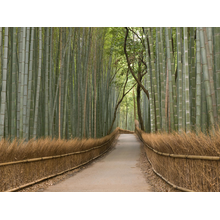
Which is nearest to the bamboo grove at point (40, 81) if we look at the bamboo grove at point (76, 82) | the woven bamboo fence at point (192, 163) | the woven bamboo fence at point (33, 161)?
the bamboo grove at point (76, 82)

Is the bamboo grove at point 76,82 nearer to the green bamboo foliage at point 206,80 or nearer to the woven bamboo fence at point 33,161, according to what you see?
Answer: the green bamboo foliage at point 206,80

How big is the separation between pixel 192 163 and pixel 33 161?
2.22 m

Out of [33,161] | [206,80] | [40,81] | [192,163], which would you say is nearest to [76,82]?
[40,81]

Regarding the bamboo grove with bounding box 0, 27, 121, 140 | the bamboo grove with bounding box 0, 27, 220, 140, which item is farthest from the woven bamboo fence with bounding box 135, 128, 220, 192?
the bamboo grove with bounding box 0, 27, 121, 140

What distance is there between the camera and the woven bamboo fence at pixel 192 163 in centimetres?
246

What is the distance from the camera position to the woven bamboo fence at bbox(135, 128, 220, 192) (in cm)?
246

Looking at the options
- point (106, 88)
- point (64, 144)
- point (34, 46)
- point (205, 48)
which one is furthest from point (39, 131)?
point (106, 88)

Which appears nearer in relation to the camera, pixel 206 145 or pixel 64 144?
pixel 206 145

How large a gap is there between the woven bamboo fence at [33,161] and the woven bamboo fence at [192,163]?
5.95 ft

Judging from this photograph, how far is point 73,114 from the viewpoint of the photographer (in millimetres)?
7211
